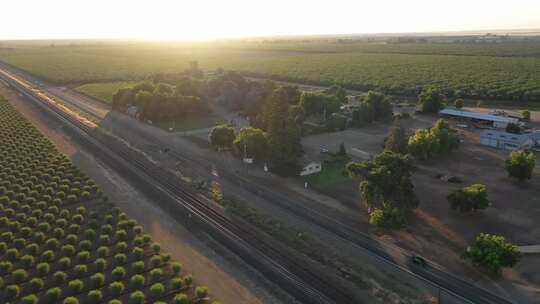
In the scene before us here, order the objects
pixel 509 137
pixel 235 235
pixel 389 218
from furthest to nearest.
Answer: pixel 509 137 < pixel 235 235 < pixel 389 218

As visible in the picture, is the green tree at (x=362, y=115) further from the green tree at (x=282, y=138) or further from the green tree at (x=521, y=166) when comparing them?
the green tree at (x=521, y=166)

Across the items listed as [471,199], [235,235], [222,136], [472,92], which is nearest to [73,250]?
[235,235]

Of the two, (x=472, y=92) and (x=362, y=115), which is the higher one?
(x=362, y=115)

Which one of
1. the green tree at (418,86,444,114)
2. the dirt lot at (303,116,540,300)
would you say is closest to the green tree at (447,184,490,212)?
the dirt lot at (303,116,540,300)

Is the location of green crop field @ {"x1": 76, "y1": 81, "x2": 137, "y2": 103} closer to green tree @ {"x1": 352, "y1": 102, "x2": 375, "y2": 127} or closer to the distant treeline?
green tree @ {"x1": 352, "y1": 102, "x2": 375, "y2": 127}

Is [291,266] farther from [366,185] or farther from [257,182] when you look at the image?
[257,182]

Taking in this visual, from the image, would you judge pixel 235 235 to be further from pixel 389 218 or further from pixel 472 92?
pixel 472 92

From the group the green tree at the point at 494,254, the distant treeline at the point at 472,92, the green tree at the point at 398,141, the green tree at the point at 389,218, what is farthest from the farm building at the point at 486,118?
the green tree at the point at 494,254
